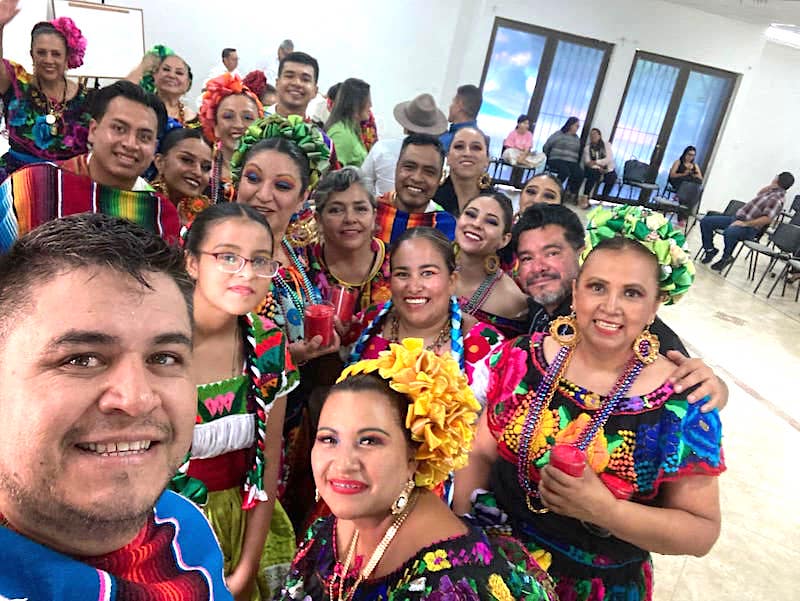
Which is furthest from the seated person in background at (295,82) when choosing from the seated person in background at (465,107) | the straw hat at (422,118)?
the seated person in background at (465,107)

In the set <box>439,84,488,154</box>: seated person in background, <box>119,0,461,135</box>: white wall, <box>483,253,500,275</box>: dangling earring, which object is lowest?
<box>483,253,500,275</box>: dangling earring

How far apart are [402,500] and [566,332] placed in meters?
0.77

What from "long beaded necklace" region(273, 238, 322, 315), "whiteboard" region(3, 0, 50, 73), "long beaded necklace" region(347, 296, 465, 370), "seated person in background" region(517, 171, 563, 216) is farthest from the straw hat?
"whiteboard" region(3, 0, 50, 73)

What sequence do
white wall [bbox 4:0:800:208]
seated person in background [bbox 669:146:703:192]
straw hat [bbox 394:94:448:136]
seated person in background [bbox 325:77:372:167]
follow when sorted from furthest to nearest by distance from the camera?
seated person in background [bbox 669:146:703:192] < white wall [bbox 4:0:800:208] < straw hat [bbox 394:94:448:136] < seated person in background [bbox 325:77:372:167]

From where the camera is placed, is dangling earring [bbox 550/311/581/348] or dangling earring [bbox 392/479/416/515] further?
dangling earring [bbox 550/311/581/348]

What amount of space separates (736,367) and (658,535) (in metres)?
5.49

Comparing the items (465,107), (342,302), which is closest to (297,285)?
(342,302)

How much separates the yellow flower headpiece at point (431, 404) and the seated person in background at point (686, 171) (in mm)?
13286

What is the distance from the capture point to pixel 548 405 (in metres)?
1.76

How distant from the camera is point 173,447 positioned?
0.84m

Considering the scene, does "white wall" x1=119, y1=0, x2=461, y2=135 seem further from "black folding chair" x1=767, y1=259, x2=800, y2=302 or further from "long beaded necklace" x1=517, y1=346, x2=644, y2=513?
"long beaded necklace" x1=517, y1=346, x2=644, y2=513

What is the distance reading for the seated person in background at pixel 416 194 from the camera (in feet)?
11.1

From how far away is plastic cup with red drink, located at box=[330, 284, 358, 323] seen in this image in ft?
8.82

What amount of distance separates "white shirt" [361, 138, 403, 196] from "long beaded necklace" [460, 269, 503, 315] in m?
1.71
